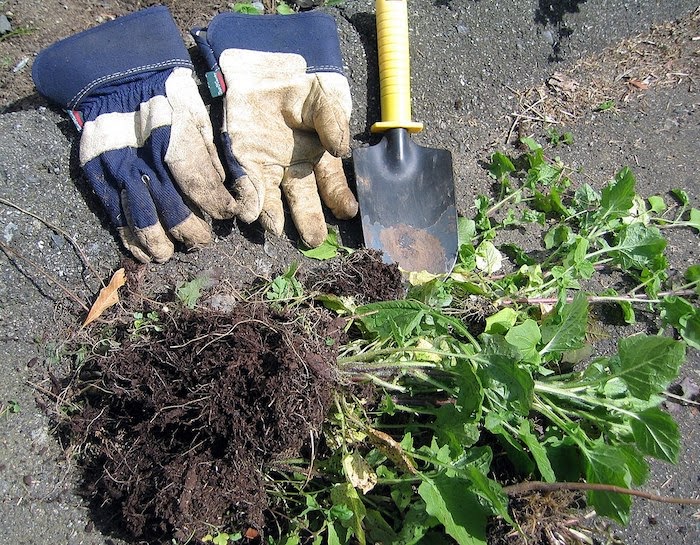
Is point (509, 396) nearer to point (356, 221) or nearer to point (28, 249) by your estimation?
point (356, 221)

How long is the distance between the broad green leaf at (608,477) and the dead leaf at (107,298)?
138cm

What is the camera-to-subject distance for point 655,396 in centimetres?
169

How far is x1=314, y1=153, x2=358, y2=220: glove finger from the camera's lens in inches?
81.4

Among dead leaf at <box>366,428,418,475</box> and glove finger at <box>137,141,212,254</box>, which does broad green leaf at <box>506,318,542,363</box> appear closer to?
dead leaf at <box>366,428,418,475</box>

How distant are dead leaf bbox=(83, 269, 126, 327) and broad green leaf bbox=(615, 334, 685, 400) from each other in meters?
1.43

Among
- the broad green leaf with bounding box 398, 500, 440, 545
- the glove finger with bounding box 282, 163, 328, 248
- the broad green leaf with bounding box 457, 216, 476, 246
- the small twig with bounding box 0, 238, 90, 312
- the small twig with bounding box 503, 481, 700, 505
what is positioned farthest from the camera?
the broad green leaf with bounding box 457, 216, 476, 246

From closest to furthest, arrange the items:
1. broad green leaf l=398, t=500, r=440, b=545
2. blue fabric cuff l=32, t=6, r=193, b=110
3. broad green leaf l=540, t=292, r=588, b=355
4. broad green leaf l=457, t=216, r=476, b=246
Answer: broad green leaf l=398, t=500, r=440, b=545, broad green leaf l=540, t=292, r=588, b=355, blue fabric cuff l=32, t=6, r=193, b=110, broad green leaf l=457, t=216, r=476, b=246

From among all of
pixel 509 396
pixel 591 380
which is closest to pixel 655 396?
pixel 591 380

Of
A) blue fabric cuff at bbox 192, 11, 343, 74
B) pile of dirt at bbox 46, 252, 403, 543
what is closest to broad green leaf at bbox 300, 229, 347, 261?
pile of dirt at bbox 46, 252, 403, 543

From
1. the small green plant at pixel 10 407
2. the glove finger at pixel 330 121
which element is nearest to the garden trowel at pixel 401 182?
the glove finger at pixel 330 121

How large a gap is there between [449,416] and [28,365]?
3.97ft

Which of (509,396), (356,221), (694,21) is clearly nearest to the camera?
(509,396)

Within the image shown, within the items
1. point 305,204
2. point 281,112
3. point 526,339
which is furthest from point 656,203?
point 281,112

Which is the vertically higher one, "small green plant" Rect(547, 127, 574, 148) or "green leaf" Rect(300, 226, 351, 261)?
"small green plant" Rect(547, 127, 574, 148)
